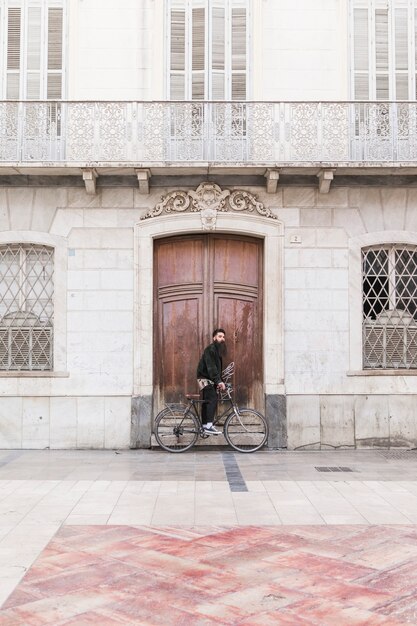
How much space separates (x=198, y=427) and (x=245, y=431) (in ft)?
2.55

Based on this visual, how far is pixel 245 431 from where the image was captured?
1146cm

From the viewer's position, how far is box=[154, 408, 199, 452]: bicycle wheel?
1130 centimetres

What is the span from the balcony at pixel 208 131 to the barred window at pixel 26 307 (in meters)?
1.44

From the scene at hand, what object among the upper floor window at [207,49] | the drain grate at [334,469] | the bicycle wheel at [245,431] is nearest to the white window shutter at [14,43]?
the upper floor window at [207,49]

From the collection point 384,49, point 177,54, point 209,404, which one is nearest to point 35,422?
point 209,404

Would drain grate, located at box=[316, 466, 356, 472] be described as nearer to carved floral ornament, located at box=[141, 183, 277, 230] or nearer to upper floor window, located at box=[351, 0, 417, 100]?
carved floral ornament, located at box=[141, 183, 277, 230]

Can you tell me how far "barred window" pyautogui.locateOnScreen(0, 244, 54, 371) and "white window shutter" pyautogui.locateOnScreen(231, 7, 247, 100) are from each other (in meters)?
4.32

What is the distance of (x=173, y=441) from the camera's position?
37.6 ft

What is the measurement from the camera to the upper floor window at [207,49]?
482 inches

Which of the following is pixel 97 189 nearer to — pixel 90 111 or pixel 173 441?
pixel 90 111

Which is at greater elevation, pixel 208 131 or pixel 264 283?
pixel 208 131

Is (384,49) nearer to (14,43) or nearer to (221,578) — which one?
A: (14,43)

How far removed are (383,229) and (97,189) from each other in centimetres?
483

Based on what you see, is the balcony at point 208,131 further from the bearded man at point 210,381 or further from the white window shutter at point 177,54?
the bearded man at point 210,381
